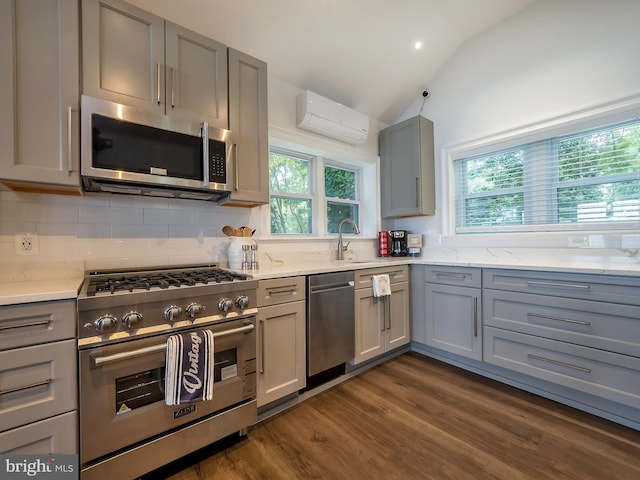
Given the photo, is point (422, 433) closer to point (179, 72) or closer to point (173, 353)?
point (173, 353)

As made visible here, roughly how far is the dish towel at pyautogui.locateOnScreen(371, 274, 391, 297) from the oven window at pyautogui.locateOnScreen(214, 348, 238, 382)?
1.27 m

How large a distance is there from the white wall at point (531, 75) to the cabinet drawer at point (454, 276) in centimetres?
57

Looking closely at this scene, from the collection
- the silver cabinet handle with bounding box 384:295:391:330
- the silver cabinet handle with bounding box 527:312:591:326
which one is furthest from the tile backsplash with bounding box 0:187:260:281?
the silver cabinet handle with bounding box 527:312:591:326

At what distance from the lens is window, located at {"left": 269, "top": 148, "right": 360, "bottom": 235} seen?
2690 millimetres

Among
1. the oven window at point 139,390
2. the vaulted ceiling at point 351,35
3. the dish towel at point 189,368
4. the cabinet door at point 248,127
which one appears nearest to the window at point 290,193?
the cabinet door at point 248,127

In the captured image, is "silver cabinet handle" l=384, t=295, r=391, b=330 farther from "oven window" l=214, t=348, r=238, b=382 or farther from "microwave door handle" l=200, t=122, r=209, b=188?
"microwave door handle" l=200, t=122, r=209, b=188

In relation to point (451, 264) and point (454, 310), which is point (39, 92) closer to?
point (451, 264)

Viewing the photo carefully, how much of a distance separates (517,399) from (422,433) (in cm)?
89

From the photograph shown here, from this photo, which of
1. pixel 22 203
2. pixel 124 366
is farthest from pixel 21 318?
pixel 22 203

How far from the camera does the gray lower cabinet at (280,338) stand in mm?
1735

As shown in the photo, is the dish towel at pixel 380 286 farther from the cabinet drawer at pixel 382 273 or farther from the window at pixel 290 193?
the window at pixel 290 193

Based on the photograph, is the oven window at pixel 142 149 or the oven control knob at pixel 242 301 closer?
the oven window at pixel 142 149

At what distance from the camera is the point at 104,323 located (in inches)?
45.9

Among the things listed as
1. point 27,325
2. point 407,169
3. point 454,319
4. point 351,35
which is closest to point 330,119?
point 351,35
